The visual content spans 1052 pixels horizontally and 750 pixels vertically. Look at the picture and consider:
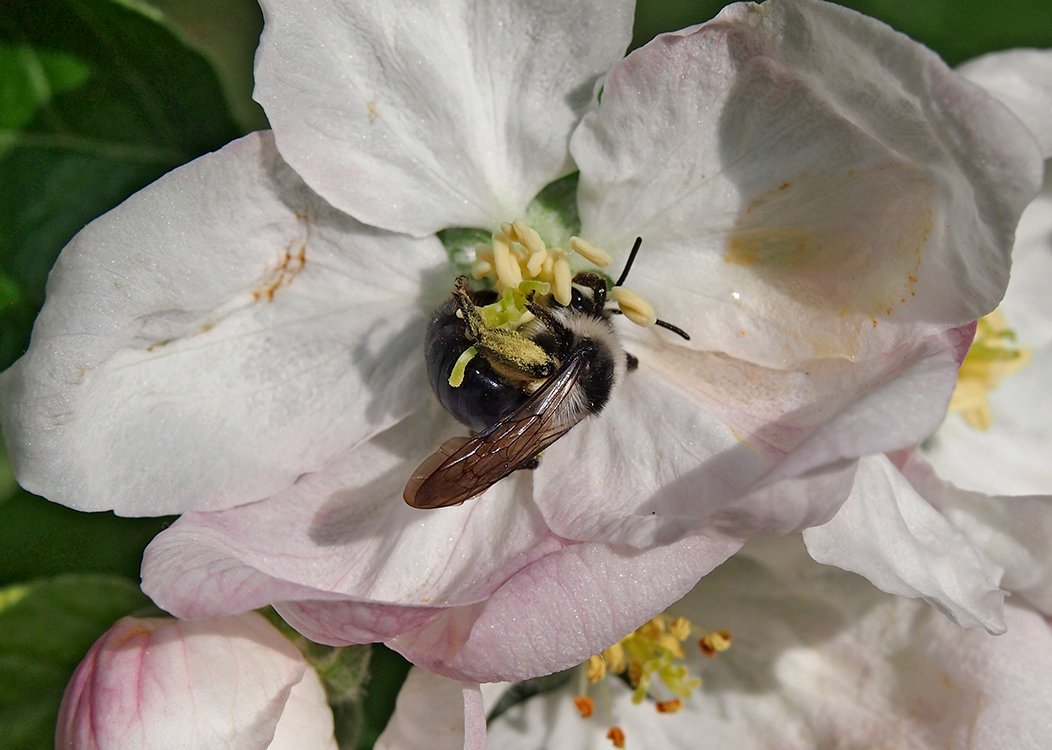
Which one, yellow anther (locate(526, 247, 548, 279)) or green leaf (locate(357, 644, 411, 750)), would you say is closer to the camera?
yellow anther (locate(526, 247, 548, 279))

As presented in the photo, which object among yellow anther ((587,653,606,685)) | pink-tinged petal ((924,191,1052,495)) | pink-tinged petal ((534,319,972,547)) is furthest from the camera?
pink-tinged petal ((924,191,1052,495))

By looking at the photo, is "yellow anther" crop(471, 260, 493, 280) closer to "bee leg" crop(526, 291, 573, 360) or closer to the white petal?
"bee leg" crop(526, 291, 573, 360)

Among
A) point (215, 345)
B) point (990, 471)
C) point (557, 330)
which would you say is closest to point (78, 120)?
point (215, 345)

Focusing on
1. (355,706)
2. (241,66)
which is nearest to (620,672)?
(355,706)

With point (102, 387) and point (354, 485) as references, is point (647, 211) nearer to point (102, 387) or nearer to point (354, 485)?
point (354, 485)

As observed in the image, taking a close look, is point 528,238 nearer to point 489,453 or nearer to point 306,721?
point 489,453

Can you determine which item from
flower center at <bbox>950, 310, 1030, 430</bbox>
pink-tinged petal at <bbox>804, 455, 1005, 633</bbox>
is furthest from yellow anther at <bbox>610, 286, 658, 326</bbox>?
flower center at <bbox>950, 310, 1030, 430</bbox>
